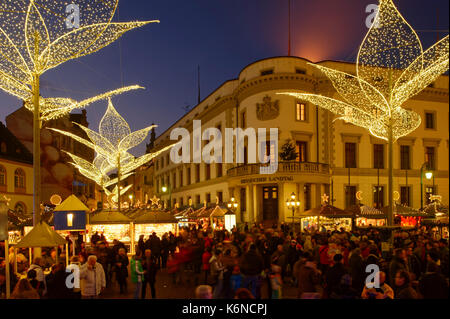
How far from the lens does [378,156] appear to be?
3850 centimetres

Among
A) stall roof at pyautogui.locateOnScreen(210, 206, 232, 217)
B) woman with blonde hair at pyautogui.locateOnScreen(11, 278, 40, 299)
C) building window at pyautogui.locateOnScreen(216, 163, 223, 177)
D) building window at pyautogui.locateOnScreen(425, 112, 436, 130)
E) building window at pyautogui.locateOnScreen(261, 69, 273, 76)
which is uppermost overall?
building window at pyautogui.locateOnScreen(261, 69, 273, 76)

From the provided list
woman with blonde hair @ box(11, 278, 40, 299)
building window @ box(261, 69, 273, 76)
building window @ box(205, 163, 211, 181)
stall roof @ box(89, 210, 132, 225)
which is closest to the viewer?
woman with blonde hair @ box(11, 278, 40, 299)

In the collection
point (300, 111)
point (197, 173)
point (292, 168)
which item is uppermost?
point (300, 111)

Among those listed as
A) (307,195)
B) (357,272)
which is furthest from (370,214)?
(357,272)

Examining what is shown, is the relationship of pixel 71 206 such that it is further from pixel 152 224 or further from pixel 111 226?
pixel 152 224

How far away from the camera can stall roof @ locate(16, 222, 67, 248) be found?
1108 cm

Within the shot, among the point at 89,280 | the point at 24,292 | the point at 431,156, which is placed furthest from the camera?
the point at 431,156

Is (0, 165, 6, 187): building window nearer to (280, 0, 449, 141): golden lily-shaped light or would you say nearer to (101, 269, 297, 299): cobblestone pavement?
(101, 269, 297, 299): cobblestone pavement

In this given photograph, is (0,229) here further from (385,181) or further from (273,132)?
(385,181)

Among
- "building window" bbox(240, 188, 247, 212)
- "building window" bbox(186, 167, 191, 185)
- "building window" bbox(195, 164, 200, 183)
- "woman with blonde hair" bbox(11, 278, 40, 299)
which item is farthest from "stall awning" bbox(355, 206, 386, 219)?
"building window" bbox(186, 167, 191, 185)

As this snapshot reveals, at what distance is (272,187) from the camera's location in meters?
35.6

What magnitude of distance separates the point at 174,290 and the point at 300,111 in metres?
25.6

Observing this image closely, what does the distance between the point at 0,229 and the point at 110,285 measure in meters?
5.61

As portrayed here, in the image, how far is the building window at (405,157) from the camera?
1544 inches
